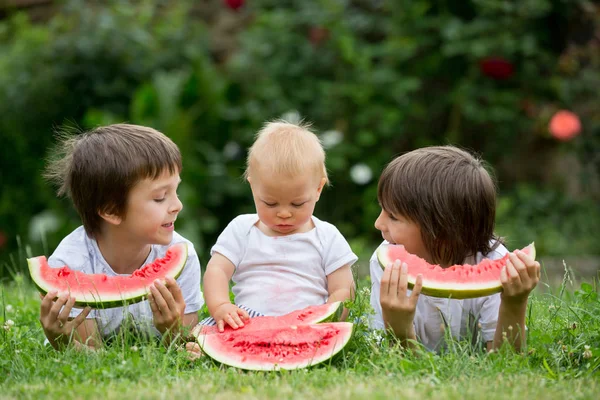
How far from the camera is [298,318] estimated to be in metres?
3.61

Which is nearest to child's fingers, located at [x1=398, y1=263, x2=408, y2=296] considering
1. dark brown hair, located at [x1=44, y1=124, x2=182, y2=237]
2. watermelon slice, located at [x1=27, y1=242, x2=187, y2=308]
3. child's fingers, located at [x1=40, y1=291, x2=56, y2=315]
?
watermelon slice, located at [x1=27, y1=242, x2=187, y2=308]

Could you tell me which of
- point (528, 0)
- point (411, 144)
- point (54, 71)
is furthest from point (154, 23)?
point (528, 0)

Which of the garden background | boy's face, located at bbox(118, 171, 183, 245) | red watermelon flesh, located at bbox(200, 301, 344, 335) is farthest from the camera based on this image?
the garden background

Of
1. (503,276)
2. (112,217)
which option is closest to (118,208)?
(112,217)

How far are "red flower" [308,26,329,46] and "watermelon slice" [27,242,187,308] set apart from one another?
506 centimetres

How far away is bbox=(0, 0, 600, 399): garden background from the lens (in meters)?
7.76

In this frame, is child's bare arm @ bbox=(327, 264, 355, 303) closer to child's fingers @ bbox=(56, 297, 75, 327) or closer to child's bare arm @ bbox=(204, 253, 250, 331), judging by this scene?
child's bare arm @ bbox=(204, 253, 250, 331)

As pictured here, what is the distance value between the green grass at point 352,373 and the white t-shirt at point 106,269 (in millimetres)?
210

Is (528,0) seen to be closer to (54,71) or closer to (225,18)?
(225,18)

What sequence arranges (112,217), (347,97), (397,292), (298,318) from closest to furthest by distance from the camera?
(397,292)
(298,318)
(112,217)
(347,97)

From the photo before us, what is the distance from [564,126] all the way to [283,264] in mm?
4959

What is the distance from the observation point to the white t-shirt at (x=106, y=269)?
3.85 m

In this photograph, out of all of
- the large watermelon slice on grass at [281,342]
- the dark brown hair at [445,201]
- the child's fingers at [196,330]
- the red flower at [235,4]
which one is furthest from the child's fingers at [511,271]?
the red flower at [235,4]

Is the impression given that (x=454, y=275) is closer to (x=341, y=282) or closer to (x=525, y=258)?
(x=525, y=258)
